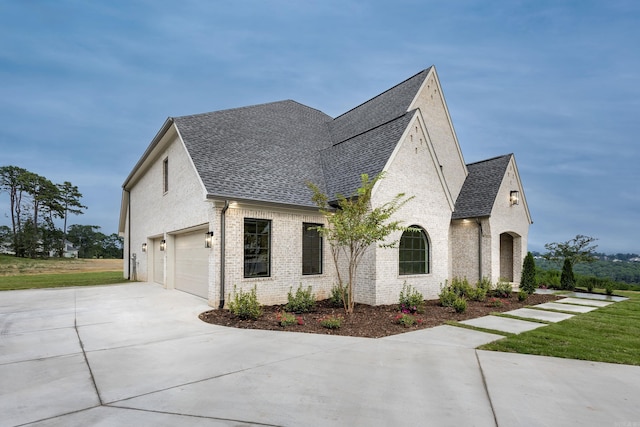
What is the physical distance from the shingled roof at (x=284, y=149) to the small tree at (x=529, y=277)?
886 centimetres

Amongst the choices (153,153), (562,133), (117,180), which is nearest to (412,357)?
(153,153)

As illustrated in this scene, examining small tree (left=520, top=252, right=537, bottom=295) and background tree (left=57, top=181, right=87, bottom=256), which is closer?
small tree (left=520, top=252, right=537, bottom=295)

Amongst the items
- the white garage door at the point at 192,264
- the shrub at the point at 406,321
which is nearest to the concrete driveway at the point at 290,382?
the shrub at the point at 406,321

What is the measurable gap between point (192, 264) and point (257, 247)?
12.4 ft

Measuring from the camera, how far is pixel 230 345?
19.5 ft

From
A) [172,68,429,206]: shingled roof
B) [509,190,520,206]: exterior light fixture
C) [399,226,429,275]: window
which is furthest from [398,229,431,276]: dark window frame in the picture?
[509,190,520,206]: exterior light fixture

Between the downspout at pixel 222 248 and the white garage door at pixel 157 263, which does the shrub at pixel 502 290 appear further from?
the white garage door at pixel 157 263

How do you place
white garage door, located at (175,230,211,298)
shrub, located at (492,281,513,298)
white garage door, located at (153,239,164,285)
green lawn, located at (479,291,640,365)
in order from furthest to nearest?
white garage door, located at (153,239,164,285), shrub, located at (492,281,513,298), white garage door, located at (175,230,211,298), green lawn, located at (479,291,640,365)

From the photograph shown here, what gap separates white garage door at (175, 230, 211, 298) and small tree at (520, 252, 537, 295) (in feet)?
43.8

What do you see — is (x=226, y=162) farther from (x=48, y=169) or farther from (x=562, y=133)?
(x=48, y=169)

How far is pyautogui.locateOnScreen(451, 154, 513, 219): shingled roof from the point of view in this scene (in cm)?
1468

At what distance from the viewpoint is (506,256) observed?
1761cm

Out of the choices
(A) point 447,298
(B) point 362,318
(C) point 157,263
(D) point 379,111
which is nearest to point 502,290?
(A) point 447,298

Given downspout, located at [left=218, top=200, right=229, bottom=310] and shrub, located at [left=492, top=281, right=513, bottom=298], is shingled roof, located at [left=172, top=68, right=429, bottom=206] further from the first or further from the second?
shrub, located at [left=492, top=281, right=513, bottom=298]
